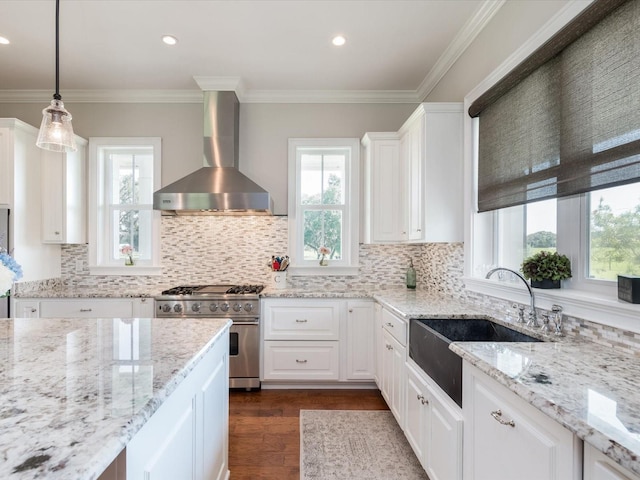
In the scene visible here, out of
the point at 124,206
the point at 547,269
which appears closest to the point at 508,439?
the point at 547,269

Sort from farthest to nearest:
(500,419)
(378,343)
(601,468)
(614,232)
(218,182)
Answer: (218,182)
(378,343)
(614,232)
(500,419)
(601,468)

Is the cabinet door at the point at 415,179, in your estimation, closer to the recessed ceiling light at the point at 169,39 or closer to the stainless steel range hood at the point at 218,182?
the stainless steel range hood at the point at 218,182

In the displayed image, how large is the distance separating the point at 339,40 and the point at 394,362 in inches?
96.0

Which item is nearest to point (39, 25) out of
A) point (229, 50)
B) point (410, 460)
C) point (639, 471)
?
point (229, 50)

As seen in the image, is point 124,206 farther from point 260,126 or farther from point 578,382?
point 578,382

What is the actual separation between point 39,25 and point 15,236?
1.72m

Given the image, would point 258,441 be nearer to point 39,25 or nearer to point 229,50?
point 229,50

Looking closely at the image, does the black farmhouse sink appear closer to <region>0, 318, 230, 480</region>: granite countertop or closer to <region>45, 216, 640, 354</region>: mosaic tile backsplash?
<region>0, 318, 230, 480</region>: granite countertop

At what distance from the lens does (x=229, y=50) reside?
8.93 ft

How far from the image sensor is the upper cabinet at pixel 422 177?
2494 mm

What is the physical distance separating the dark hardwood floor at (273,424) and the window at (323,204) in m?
1.19

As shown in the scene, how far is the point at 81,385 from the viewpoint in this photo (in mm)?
900

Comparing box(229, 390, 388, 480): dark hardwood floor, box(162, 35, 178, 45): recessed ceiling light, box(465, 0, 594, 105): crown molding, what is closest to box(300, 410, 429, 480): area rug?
box(229, 390, 388, 480): dark hardwood floor

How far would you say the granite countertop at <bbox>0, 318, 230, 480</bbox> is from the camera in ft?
1.96
